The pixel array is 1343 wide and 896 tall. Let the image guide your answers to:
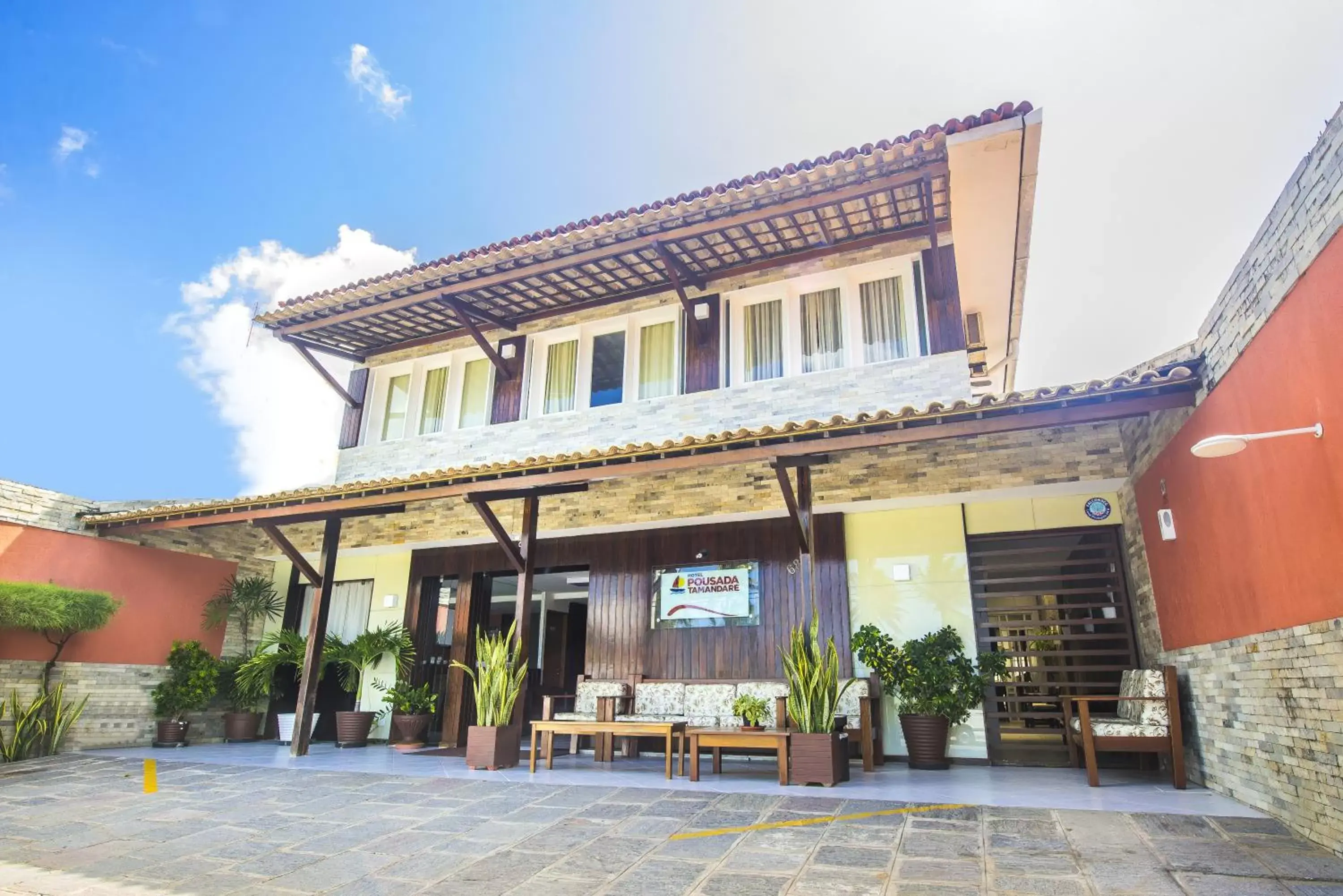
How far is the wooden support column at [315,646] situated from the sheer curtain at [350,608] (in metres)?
1.47

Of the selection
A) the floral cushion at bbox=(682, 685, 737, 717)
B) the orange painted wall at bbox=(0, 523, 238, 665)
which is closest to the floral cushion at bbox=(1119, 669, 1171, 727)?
the floral cushion at bbox=(682, 685, 737, 717)

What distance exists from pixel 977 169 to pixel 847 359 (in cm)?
222

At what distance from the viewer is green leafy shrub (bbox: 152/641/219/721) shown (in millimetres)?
9641

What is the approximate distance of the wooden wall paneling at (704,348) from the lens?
876 centimetres

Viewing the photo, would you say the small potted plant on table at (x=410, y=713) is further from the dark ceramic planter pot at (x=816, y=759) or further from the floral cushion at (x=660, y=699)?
the dark ceramic planter pot at (x=816, y=759)

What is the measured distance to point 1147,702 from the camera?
5695 millimetres

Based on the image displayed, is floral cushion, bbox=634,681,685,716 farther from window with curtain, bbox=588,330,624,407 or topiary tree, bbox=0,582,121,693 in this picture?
topiary tree, bbox=0,582,121,693

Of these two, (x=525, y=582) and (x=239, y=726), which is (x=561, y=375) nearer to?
(x=525, y=582)

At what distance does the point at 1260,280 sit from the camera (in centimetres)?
411

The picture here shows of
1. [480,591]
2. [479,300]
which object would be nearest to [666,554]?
[480,591]

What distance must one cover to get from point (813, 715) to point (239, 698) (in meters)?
8.34

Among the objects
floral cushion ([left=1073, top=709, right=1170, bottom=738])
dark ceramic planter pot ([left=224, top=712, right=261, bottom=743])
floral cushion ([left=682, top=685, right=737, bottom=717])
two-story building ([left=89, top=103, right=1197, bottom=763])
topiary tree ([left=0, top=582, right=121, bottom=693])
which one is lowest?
dark ceramic planter pot ([left=224, top=712, right=261, bottom=743])

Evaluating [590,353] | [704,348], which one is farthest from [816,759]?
[590,353]

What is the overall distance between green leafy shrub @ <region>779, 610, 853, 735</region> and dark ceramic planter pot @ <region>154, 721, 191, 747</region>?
788 cm
